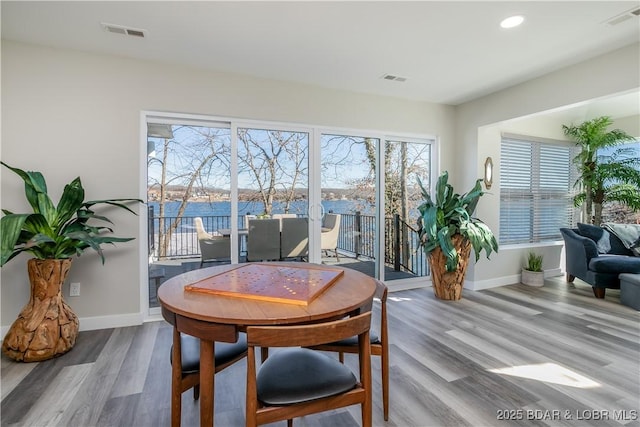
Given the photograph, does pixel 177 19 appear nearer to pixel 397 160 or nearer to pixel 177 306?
pixel 177 306

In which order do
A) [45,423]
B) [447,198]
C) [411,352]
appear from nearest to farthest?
[45,423] → [411,352] → [447,198]

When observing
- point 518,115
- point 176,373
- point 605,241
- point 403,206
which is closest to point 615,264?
point 605,241

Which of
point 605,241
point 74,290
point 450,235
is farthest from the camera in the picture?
point 605,241

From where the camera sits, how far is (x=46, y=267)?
250 centimetres

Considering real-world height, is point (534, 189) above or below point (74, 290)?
above

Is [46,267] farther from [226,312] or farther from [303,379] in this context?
[303,379]

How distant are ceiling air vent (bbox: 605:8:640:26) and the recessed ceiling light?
27.1 inches

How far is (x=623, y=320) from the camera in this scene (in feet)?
10.8

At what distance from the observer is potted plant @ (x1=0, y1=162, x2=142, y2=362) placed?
2.42 meters

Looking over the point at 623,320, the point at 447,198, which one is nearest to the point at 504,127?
the point at 447,198

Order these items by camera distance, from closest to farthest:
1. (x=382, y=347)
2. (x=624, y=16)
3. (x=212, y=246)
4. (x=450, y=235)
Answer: (x=382, y=347) → (x=624, y=16) → (x=212, y=246) → (x=450, y=235)

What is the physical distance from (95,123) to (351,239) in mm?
3042

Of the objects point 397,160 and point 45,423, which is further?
point 397,160

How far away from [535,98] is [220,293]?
4.04 metres
